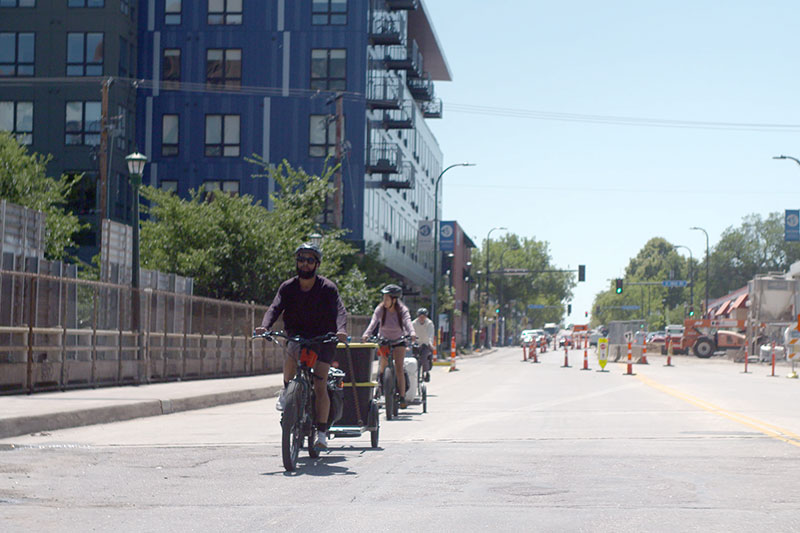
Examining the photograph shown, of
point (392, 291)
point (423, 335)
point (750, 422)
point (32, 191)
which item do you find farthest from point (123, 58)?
point (750, 422)

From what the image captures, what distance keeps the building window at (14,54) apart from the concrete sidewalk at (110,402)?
30111 millimetres

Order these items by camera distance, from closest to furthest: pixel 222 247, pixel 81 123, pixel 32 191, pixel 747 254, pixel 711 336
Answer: pixel 222 247 → pixel 32 191 → pixel 81 123 → pixel 711 336 → pixel 747 254

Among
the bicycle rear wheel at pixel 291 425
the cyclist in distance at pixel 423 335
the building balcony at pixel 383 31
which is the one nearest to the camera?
the bicycle rear wheel at pixel 291 425

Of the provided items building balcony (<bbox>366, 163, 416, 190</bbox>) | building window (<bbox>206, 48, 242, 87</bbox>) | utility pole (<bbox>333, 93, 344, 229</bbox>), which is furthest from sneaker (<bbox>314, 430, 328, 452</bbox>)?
building window (<bbox>206, 48, 242, 87</bbox>)

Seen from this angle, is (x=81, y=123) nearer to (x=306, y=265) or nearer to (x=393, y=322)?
(x=393, y=322)

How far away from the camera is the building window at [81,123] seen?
49062 millimetres

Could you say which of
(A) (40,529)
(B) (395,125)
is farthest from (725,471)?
(B) (395,125)

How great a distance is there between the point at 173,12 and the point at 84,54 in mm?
5293

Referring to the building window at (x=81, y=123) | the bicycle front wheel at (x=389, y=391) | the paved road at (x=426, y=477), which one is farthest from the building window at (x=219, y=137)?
the bicycle front wheel at (x=389, y=391)

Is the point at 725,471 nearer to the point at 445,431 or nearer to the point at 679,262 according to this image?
the point at 445,431

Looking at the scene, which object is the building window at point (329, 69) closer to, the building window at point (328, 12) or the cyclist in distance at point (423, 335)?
the building window at point (328, 12)

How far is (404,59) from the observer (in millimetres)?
59500

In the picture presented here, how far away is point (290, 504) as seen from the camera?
307 inches

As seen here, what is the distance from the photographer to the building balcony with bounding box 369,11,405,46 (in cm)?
5344
